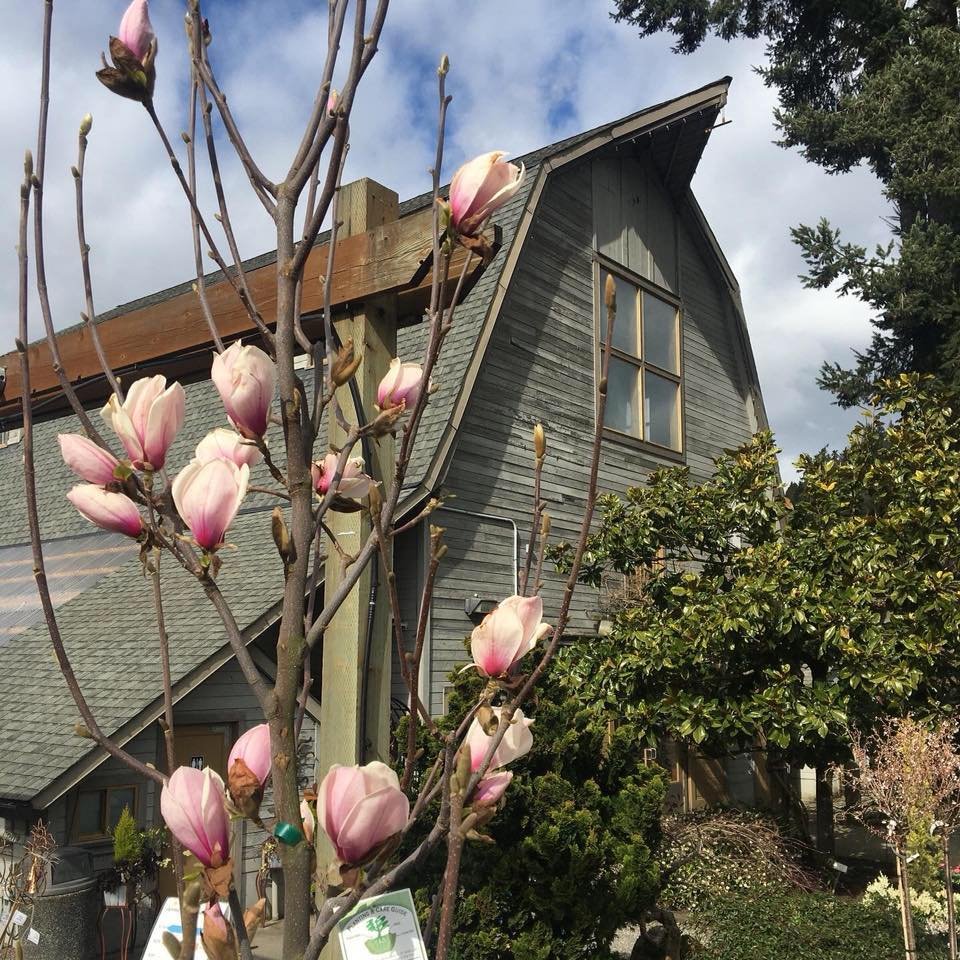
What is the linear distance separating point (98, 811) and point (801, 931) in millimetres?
5110

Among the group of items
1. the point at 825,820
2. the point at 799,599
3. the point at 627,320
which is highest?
the point at 627,320

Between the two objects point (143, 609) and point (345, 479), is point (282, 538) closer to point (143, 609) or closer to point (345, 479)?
point (345, 479)

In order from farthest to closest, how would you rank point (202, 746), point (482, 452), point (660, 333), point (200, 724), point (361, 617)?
point (660, 333) → point (482, 452) → point (202, 746) → point (200, 724) → point (361, 617)

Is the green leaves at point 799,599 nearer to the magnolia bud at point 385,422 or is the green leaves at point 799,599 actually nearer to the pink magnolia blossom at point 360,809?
the magnolia bud at point 385,422

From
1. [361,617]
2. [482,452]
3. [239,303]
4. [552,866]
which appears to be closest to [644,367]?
[482,452]

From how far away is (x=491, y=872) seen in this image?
5.45 metres

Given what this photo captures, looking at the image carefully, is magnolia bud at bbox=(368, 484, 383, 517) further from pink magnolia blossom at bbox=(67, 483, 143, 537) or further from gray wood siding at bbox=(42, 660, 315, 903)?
gray wood siding at bbox=(42, 660, 315, 903)

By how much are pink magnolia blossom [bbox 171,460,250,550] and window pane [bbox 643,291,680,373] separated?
11536 mm

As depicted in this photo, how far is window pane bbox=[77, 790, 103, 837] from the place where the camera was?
7.16 m

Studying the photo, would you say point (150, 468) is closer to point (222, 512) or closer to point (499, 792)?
point (222, 512)

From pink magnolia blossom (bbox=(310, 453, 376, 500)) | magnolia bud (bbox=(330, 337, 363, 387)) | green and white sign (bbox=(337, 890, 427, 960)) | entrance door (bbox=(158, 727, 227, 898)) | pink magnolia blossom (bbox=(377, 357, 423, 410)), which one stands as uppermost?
pink magnolia blossom (bbox=(377, 357, 423, 410))

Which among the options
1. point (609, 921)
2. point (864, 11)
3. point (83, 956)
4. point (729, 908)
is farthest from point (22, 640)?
point (864, 11)

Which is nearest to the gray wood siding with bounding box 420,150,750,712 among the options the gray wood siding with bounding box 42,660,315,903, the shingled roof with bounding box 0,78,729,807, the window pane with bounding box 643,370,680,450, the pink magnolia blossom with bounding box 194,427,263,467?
the window pane with bounding box 643,370,680,450

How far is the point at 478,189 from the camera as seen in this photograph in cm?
140
